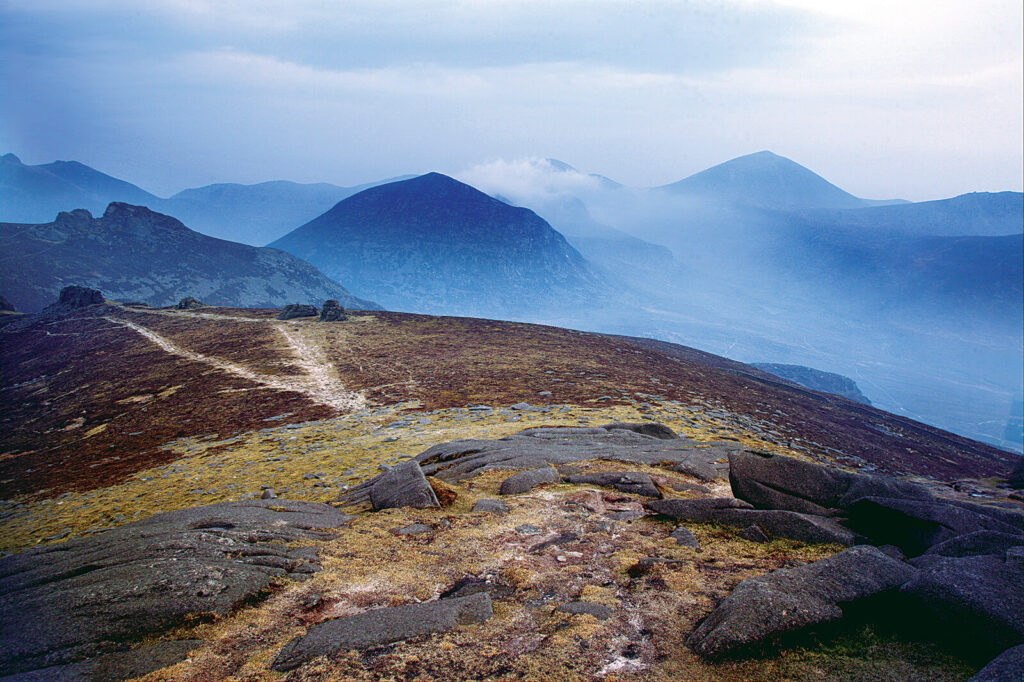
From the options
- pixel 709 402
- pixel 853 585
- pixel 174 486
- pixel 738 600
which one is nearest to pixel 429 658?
pixel 738 600

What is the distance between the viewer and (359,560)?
10.9 metres

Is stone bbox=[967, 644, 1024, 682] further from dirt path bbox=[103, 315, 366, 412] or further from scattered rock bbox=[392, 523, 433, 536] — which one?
dirt path bbox=[103, 315, 366, 412]

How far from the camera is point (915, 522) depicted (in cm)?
1116

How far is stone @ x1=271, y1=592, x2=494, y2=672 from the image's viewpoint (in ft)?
25.3

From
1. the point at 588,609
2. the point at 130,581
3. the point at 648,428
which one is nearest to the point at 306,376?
the point at 648,428

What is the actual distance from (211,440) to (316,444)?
7034mm

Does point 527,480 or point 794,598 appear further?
point 527,480

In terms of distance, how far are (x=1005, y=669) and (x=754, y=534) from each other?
583 centimetres

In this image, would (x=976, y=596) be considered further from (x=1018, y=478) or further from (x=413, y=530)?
(x=1018, y=478)

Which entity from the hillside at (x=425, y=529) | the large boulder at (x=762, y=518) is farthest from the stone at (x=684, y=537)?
the large boulder at (x=762, y=518)

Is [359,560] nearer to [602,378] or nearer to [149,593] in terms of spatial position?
[149,593]

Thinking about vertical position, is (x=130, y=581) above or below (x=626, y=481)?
above

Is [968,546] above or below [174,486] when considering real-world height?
above

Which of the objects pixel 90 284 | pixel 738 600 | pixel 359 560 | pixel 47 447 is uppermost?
pixel 90 284
